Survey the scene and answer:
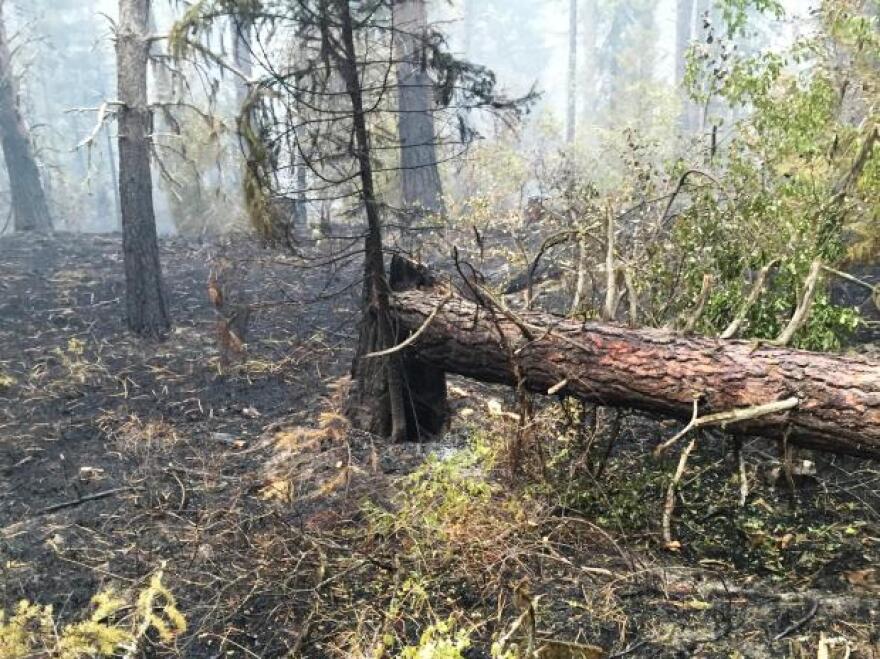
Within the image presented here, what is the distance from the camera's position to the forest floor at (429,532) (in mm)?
3443

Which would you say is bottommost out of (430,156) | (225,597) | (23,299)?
(225,597)

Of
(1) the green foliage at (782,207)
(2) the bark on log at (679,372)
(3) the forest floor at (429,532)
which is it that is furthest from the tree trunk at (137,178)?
(1) the green foliage at (782,207)

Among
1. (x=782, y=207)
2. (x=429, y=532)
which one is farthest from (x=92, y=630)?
(x=782, y=207)

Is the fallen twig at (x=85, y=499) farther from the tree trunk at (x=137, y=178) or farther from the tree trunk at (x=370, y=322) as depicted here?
the tree trunk at (x=137, y=178)

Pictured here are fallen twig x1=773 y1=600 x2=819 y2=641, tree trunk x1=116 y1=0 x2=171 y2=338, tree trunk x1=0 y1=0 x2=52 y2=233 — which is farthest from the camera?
tree trunk x1=0 y1=0 x2=52 y2=233

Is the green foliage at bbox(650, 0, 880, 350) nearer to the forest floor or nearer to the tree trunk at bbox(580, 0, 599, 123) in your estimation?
the forest floor

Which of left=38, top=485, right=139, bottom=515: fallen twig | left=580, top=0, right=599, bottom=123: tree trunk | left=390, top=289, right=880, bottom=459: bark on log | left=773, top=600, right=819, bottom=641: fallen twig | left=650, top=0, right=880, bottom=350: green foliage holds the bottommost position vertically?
left=38, top=485, right=139, bottom=515: fallen twig

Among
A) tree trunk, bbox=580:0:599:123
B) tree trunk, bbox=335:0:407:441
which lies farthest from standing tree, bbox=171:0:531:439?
tree trunk, bbox=580:0:599:123

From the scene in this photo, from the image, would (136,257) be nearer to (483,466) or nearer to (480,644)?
(483,466)

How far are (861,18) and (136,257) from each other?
329 inches

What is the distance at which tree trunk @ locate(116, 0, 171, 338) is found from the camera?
8586mm

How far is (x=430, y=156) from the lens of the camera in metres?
14.4

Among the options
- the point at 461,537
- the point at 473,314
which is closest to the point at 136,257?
the point at 473,314

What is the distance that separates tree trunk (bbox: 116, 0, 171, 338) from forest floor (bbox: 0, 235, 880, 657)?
96.4 inches
